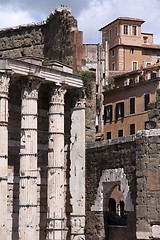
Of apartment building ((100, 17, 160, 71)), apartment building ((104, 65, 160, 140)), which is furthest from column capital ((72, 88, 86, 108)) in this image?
apartment building ((100, 17, 160, 71))

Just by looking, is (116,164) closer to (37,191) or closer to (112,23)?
(37,191)

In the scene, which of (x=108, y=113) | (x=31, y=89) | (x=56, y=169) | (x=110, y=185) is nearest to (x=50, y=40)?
(x=31, y=89)

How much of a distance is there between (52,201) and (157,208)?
378 centimetres

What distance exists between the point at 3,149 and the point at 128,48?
131 feet

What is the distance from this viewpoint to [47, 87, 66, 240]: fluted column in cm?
2039

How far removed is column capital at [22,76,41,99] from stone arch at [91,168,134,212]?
341 centimetres

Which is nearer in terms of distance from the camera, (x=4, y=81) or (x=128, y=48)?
(x=4, y=81)

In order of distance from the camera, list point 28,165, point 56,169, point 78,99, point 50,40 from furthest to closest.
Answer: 1. point 50,40
2. point 78,99
3. point 56,169
4. point 28,165

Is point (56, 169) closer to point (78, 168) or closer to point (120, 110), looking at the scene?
point (78, 168)

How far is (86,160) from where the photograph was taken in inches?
879

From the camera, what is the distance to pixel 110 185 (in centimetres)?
2119

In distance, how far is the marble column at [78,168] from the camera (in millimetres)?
21516

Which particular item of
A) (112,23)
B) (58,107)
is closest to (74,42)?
(58,107)

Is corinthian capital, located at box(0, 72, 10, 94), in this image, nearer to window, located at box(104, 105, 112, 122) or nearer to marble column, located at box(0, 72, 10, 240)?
marble column, located at box(0, 72, 10, 240)
